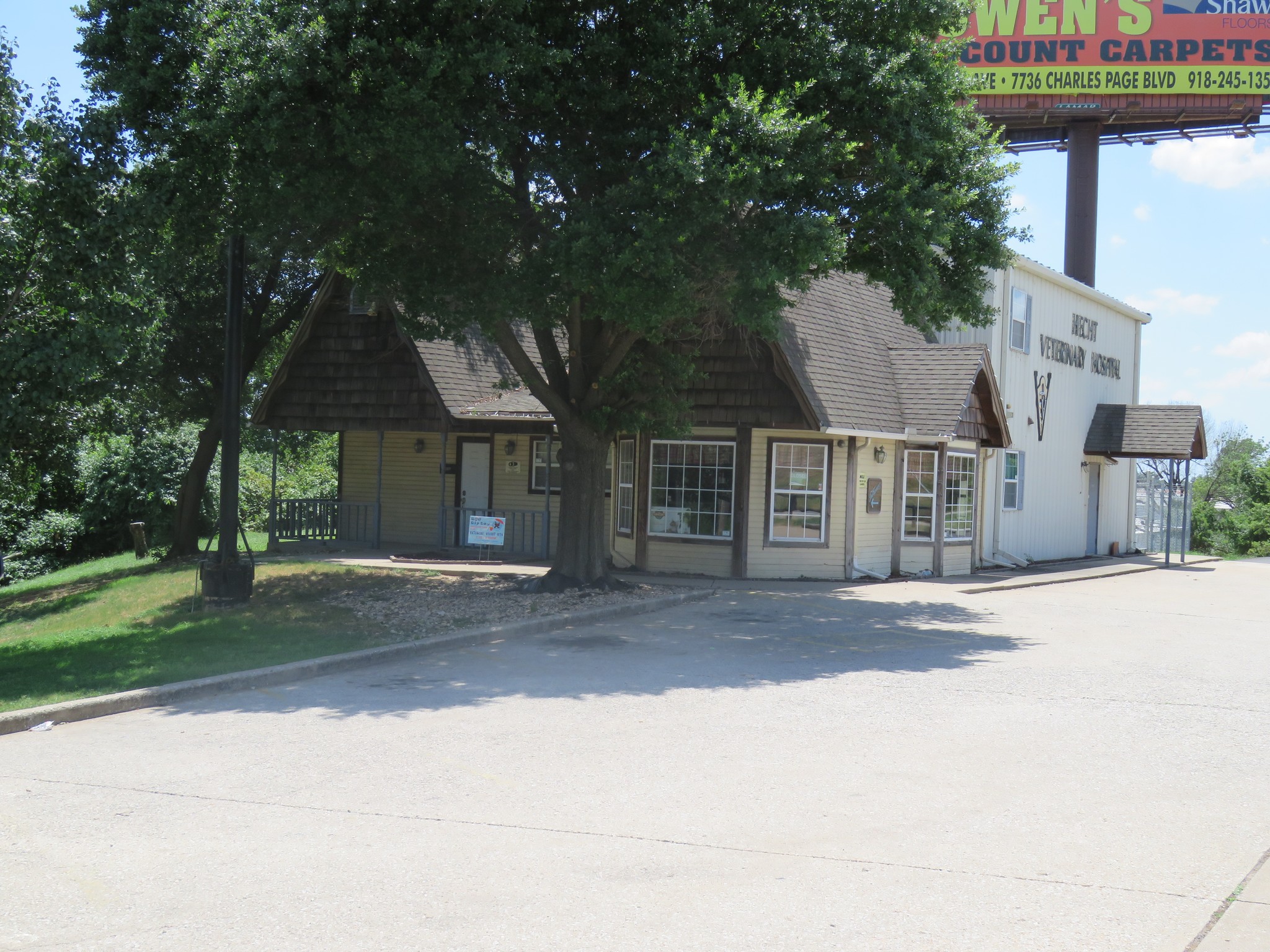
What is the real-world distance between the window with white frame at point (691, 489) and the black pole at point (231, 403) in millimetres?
7714

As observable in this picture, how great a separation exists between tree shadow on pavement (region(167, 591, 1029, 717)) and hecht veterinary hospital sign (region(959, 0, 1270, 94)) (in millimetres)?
20528

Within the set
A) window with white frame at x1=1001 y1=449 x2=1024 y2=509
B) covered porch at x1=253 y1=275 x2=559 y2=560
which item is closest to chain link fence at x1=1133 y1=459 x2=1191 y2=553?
window with white frame at x1=1001 y1=449 x2=1024 y2=509

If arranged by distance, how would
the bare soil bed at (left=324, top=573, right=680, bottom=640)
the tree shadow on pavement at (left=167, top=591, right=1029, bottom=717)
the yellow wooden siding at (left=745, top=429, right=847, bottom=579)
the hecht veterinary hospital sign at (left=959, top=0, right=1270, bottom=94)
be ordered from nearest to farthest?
the tree shadow on pavement at (left=167, top=591, right=1029, bottom=717)
the bare soil bed at (left=324, top=573, right=680, bottom=640)
the yellow wooden siding at (left=745, top=429, right=847, bottom=579)
the hecht veterinary hospital sign at (left=959, top=0, right=1270, bottom=94)

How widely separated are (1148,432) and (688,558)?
1528 cm

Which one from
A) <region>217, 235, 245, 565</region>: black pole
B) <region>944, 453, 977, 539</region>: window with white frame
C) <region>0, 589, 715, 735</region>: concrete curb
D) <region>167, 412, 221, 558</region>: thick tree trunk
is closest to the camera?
<region>0, 589, 715, 735</region>: concrete curb

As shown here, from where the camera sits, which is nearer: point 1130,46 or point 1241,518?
point 1130,46

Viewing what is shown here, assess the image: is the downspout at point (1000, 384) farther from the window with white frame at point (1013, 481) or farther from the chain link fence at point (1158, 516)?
the chain link fence at point (1158, 516)

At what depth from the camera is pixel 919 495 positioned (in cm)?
2141

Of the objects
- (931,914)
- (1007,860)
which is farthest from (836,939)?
(1007,860)

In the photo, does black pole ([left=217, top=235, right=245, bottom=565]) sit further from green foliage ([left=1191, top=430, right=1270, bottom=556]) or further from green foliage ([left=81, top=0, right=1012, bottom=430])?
green foliage ([left=1191, top=430, right=1270, bottom=556])

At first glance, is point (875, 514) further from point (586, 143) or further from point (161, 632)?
point (161, 632)

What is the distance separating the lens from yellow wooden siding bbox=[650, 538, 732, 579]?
1934cm

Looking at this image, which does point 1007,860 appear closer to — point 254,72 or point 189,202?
point 254,72

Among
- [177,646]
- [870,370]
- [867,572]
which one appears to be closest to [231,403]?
[177,646]
